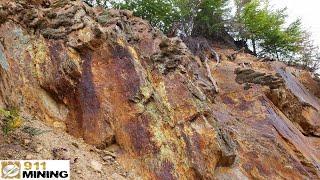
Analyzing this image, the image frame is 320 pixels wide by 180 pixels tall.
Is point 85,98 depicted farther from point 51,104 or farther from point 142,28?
point 142,28

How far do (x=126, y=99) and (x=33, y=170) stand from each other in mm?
3369

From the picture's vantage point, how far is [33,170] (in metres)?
6.56

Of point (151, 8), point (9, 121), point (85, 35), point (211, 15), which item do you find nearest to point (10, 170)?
point (9, 121)

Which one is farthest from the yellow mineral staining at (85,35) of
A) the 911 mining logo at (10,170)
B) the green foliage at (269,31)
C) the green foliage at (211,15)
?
the green foliage at (269,31)

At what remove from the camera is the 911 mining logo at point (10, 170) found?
20.9 ft

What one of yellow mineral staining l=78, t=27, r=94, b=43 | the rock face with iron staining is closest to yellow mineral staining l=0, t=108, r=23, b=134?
the rock face with iron staining

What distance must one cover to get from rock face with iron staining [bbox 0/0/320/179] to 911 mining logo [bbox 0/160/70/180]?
6.44 ft

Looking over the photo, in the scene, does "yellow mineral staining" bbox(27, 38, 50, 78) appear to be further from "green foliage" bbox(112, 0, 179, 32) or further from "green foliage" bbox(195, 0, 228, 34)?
"green foliage" bbox(195, 0, 228, 34)

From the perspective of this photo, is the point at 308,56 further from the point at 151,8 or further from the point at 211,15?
the point at 151,8

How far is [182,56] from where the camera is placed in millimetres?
12391

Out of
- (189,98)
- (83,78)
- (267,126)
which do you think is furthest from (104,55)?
(267,126)

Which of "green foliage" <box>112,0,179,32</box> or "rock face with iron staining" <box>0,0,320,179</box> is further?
"green foliage" <box>112,0,179,32</box>

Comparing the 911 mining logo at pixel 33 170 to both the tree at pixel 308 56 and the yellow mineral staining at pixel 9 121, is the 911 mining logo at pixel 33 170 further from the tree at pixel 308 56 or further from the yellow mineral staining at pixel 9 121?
the tree at pixel 308 56

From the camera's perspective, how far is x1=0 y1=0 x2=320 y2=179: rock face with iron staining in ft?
29.2
